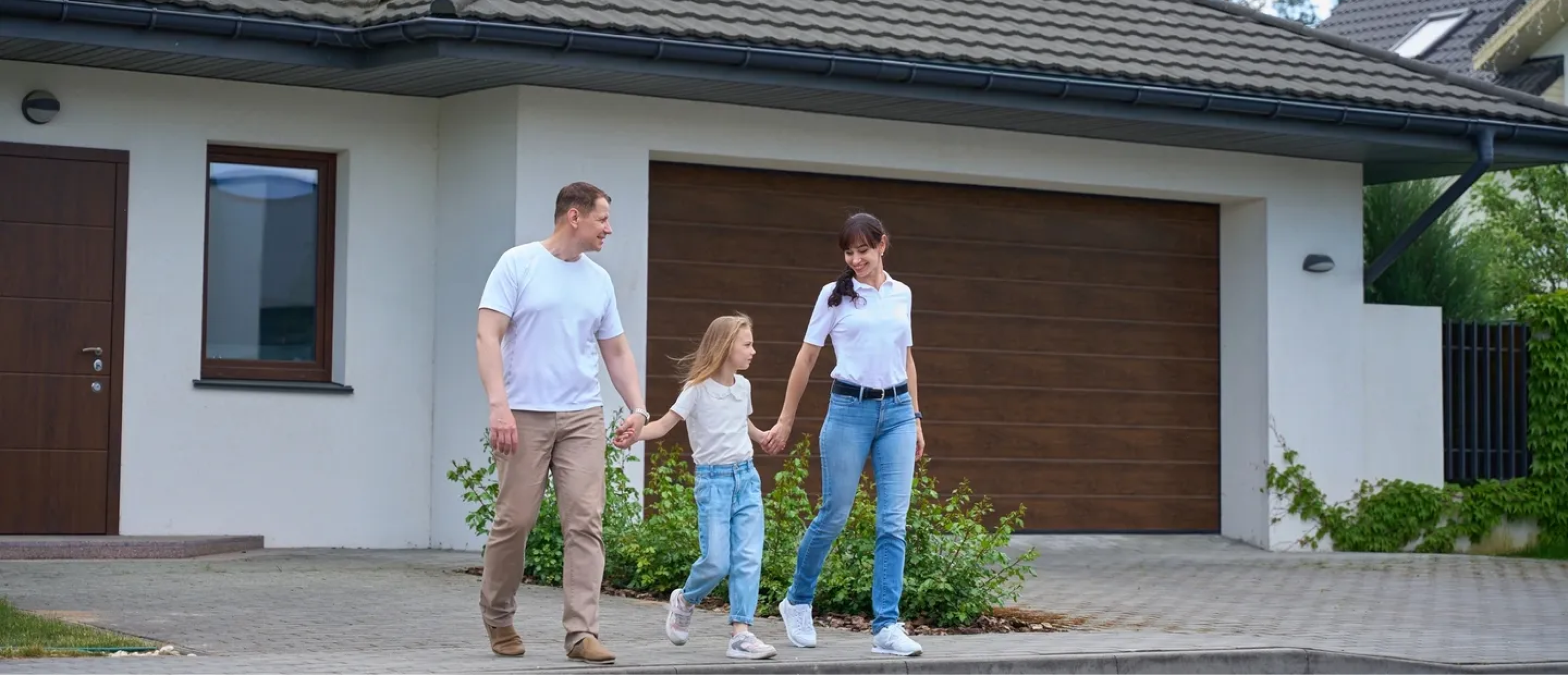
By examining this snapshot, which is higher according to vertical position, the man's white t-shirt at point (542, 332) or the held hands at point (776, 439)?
the man's white t-shirt at point (542, 332)

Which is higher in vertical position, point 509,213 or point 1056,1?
point 1056,1

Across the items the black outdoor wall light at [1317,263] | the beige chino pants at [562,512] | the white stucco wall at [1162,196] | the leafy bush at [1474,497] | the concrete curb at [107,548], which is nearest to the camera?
the beige chino pants at [562,512]

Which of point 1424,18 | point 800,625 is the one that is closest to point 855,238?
point 800,625

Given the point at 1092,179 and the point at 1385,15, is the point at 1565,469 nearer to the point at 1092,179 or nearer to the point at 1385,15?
the point at 1092,179

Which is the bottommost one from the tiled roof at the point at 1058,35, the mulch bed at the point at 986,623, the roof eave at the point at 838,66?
the mulch bed at the point at 986,623

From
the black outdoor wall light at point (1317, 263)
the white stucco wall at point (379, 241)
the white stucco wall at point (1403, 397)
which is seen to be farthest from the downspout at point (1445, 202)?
the white stucco wall at point (379, 241)

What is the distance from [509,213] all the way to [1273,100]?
5.37 m

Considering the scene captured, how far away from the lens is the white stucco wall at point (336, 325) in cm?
1220

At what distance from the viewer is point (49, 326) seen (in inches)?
474

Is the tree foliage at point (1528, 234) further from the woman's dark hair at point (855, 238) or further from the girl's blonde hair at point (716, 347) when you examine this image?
the girl's blonde hair at point (716, 347)

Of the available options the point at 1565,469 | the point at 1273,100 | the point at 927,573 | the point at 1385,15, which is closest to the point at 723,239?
the point at 1273,100

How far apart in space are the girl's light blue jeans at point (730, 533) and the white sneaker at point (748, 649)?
0.10 metres

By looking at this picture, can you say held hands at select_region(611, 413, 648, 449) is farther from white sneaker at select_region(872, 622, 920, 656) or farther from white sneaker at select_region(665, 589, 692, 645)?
white sneaker at select_region(872, 622, 920, 656)

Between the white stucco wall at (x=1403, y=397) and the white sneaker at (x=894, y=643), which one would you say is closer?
the white sneaker at (x=894, y=643)
